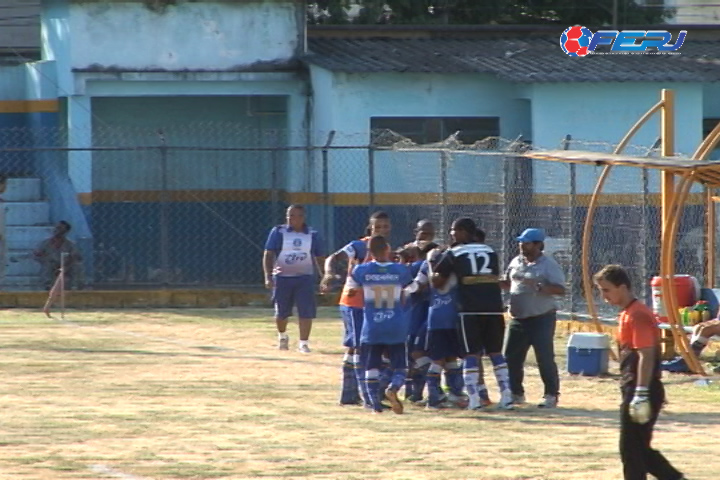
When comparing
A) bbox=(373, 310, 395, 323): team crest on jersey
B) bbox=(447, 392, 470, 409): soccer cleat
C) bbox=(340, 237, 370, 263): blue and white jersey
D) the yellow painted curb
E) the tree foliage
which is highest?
the tree foliage

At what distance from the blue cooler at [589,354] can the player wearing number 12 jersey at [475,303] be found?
2.72 metres

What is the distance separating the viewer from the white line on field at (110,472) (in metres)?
10.9

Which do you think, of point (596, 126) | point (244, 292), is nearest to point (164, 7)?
point (244, 292)

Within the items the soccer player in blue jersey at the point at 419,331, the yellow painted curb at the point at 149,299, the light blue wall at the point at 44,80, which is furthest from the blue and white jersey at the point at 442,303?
the light blue wall at the point at 44,80

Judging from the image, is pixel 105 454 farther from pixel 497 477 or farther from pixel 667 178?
pixel 667 178

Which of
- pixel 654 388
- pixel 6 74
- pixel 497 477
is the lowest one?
pixel 497 477

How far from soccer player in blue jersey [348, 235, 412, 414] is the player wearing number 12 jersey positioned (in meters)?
0.46

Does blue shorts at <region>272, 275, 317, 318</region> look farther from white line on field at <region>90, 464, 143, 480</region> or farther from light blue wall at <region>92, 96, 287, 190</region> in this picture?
light blue wall at <region>92, 96, 287, 190</region>

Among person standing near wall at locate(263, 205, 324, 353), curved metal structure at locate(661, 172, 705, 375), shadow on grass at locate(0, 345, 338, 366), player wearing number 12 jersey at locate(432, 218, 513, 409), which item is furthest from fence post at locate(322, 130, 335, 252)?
player wearing number 12 jersey at locate(432, 218, 513, 409)

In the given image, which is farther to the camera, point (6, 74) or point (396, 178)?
point (6, 74)

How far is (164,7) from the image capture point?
28.6 metres

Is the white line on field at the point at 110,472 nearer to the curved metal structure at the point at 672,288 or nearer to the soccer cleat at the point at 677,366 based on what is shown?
the curved metal structure at the point at 672,288

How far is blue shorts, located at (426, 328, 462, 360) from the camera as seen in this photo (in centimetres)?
1455

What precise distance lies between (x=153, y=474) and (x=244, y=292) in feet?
48.1
